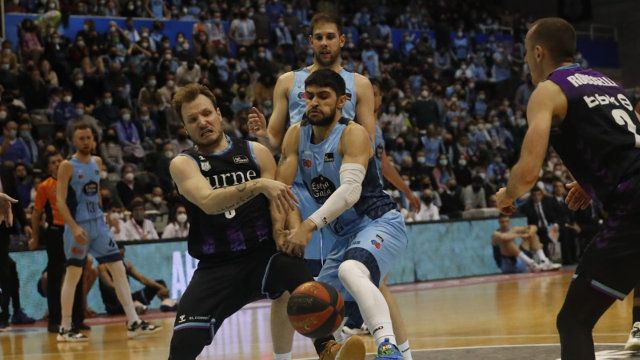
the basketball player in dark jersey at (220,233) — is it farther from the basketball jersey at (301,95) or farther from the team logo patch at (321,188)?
the basketball jersey at (301,95)

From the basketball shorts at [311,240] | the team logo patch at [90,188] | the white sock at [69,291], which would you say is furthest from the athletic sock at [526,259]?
the basketball shorts at [311,240]

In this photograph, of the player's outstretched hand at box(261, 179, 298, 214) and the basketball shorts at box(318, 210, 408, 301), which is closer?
the player's outstretched hand at box(261, 179, 298, 214)

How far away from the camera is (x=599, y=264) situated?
4840 millimetres

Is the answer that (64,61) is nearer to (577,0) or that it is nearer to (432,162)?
(432,162)

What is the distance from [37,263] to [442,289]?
5.89 meters

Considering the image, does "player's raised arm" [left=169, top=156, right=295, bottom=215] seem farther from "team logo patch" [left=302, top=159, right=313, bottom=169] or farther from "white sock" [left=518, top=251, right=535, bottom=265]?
"white sock" [left=518, top=251, right=535, bottom=265]

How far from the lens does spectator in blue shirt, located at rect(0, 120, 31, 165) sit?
16375mm

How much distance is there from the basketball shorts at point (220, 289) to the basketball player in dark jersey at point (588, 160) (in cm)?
155

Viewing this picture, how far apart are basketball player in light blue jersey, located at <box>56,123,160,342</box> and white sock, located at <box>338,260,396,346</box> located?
5.17 metres

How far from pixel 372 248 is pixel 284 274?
63 centimetres

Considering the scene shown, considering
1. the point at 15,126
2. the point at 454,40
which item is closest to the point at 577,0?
the point at 454,40

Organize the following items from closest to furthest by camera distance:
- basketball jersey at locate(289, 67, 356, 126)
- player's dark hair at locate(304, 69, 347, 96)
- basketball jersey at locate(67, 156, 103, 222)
Answer: player's dark hair at locate(304, 69, 347, 96) < basketball jersey at locate(289, 67, 356, 126) < basketball jersey at locate(67, 156, 103, 222)

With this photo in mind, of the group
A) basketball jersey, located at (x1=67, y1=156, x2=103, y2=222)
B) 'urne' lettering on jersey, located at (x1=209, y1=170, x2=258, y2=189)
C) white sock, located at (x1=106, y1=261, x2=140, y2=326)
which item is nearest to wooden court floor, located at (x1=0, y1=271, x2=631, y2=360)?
white sock, located at (x1=106, y1=261, x2=140, y2=326)

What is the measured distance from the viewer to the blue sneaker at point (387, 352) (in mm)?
5664
